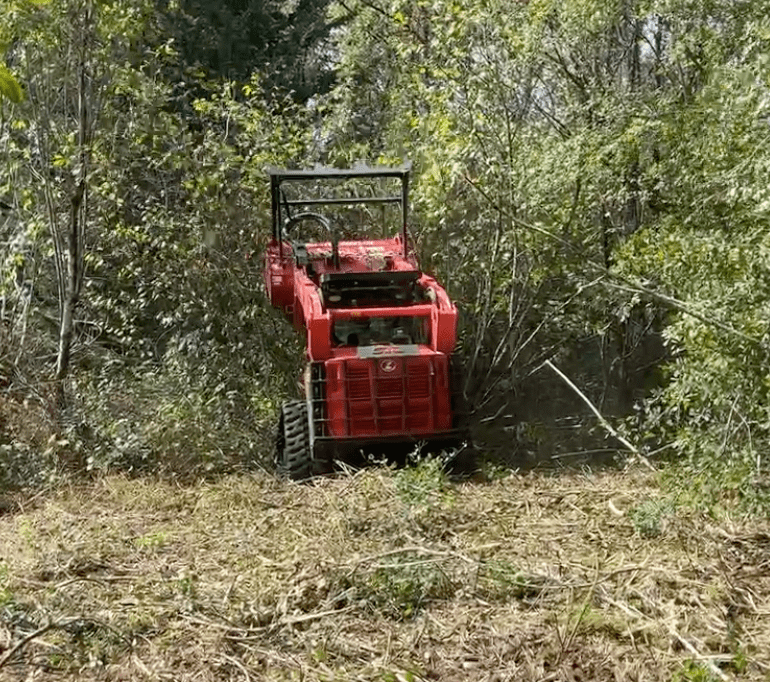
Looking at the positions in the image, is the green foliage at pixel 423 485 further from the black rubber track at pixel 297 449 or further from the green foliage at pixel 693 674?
the green foliage at pixel 693 674

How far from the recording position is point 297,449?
804cm

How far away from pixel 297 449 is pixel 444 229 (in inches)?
132

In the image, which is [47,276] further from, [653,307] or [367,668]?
[367,668]

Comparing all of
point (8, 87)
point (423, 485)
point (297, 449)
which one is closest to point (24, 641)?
point (8, 87)

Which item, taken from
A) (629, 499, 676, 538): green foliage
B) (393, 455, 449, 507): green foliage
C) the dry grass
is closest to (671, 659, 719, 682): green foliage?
the dry grass

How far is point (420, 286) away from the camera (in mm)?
8594

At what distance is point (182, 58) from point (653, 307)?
30.1 feet

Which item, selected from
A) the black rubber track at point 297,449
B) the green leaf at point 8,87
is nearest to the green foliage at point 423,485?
the black rubber track at point 297,449

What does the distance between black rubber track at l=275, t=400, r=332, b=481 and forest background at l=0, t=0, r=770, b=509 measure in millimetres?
490

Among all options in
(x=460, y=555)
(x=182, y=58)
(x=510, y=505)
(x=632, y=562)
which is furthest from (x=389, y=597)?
(x=182, y=58)

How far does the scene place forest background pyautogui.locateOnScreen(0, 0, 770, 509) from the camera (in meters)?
7.61

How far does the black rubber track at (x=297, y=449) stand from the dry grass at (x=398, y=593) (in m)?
1.74

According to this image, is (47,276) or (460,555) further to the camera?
(47,276)

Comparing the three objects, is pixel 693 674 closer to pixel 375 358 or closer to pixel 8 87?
pixel 8 87
